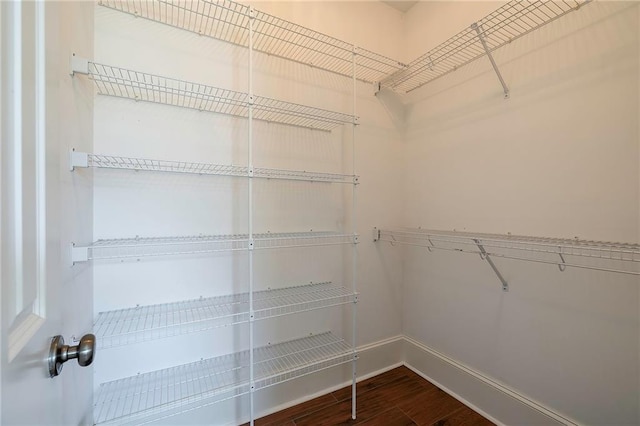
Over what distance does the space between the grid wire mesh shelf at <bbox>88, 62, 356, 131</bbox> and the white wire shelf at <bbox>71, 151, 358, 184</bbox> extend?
300 mm

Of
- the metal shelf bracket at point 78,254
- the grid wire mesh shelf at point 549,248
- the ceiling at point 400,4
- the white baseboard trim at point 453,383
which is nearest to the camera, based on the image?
the metal shelf bracket at point 78,254

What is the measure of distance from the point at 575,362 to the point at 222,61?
7.66 ft

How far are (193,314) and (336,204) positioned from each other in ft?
3.52

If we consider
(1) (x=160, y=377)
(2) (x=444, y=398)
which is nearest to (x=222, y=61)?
(1) (x=160, y=377)

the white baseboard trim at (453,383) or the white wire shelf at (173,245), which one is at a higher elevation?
the white wire shelf at (173,245)

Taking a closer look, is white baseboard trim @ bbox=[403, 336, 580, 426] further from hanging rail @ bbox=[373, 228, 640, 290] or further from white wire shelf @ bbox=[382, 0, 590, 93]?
white wire shelf @ bbox=[382, 0, 590, 93]

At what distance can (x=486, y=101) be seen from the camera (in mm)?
1617

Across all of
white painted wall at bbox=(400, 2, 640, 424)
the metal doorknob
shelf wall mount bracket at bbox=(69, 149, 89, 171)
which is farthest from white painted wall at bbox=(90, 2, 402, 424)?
the metal doorknob

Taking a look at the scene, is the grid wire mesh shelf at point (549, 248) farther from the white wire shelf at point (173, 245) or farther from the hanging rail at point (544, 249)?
the white wire shelf at point (173, 245)

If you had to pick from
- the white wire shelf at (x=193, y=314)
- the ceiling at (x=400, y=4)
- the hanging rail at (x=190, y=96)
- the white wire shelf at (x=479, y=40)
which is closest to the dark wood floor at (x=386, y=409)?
the white wire shelf at (x=193, y=314)

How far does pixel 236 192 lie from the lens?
1530mm

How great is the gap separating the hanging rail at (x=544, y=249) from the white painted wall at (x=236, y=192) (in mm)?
344

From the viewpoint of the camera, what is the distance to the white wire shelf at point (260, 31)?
51.1 inches

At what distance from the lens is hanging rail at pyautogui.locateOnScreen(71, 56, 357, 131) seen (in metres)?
1.15
